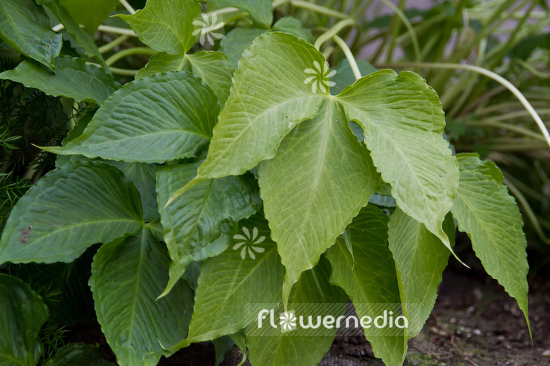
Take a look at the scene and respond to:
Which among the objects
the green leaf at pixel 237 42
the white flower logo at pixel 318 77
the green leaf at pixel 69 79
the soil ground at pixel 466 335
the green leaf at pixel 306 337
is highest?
the white flower logo at pixel 318 77

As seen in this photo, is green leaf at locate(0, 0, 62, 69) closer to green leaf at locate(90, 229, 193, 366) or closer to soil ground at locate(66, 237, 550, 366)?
green leaf at locate(90, 229, 193, 366)

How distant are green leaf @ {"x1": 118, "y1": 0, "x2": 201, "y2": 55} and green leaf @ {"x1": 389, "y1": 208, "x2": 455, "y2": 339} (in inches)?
10.6

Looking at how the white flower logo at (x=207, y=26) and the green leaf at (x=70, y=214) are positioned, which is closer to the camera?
the green leaf at (x=70, y=214)

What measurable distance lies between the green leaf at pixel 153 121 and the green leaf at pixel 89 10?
21 centimetres

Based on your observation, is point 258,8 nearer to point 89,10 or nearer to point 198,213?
point 89,10

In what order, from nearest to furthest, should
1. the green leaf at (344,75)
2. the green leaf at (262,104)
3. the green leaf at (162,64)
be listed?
1. the green leaf at (262,104)
2. the green leaf at (162,64)
3. the green leaf at (344,75)

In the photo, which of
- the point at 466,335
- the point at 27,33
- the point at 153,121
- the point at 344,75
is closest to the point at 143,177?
the point at 153,121

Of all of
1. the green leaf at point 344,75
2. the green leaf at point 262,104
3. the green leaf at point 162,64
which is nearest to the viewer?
the green leaf at point 262,104

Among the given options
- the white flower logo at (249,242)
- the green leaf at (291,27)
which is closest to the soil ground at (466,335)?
the white flower logo at (249,242)

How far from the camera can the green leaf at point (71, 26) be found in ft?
1.72

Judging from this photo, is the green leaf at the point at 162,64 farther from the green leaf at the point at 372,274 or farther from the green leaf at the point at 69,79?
the green leaf at the point at 372,274

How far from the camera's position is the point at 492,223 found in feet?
1.63

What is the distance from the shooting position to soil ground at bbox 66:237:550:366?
57cm

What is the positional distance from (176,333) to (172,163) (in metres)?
Result: 0.16
